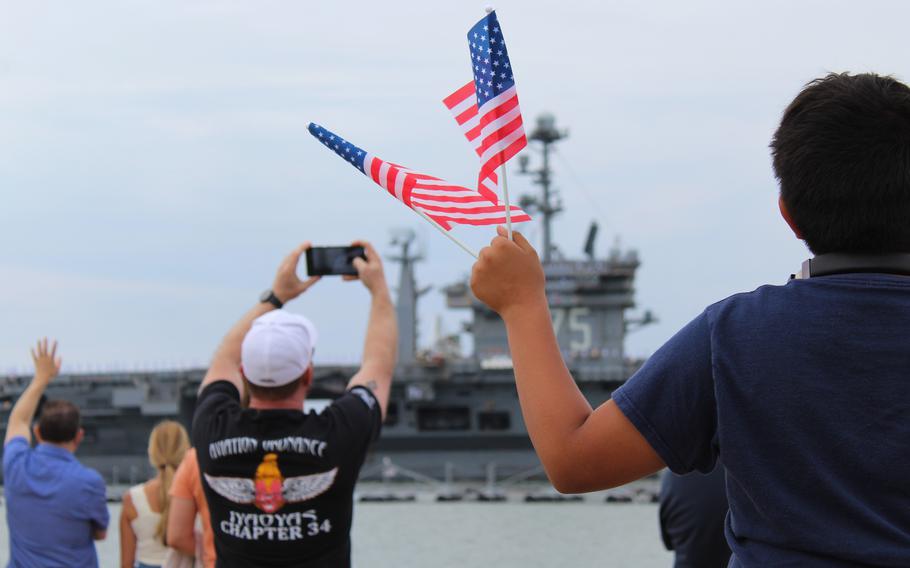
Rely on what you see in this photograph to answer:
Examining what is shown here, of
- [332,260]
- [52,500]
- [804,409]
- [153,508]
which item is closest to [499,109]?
[804,409]

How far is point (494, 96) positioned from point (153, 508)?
3.54m

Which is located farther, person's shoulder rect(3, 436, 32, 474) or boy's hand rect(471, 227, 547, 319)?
person's shoulder rect(3, 436, 32, 474)

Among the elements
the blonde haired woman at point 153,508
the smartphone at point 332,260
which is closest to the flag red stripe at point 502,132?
the smartphone at point 332,260

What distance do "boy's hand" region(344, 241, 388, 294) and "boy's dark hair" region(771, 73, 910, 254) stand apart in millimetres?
1931

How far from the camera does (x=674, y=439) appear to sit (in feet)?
5.72

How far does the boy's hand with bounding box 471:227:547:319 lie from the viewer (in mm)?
1858

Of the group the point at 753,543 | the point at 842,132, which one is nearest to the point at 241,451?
the point at 753,543

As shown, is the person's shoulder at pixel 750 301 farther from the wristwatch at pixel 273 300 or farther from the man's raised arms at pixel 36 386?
the man's raised arms at pixel 36 386

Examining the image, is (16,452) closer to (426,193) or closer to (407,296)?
(426,193)

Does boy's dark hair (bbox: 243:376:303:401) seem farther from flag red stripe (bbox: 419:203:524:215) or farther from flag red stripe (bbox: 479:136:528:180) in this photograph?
flag red stripe (bbox: 479:136:528:180)

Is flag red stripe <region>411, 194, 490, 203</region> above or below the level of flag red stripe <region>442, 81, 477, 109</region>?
below

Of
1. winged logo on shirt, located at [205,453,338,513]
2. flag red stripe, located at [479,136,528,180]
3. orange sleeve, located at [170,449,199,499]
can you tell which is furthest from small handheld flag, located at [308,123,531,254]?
orange sleeve, located at [170,449,199,499]

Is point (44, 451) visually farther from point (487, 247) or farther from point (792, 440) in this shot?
point (792, 440)

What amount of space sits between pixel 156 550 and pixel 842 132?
12.7ft
